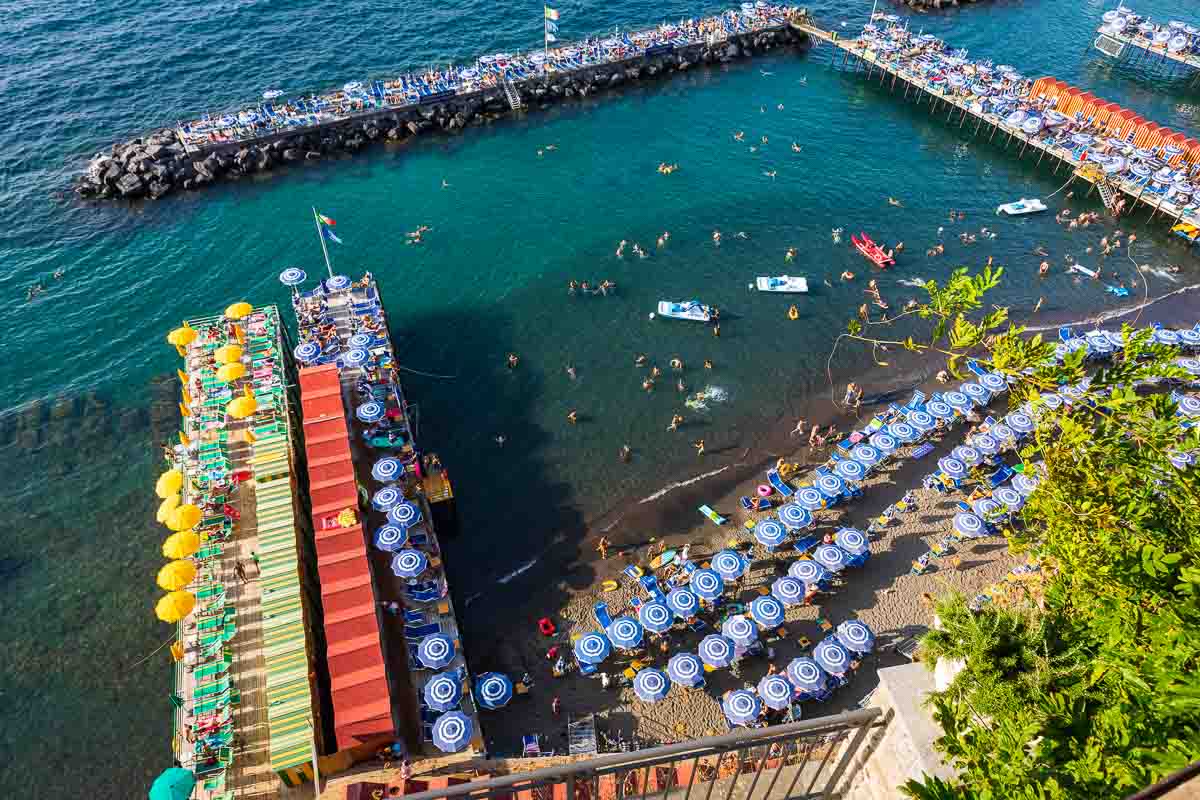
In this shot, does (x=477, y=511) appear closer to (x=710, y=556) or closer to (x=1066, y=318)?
(x=710, y=556)

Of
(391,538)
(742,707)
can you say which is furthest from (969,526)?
(391,538)

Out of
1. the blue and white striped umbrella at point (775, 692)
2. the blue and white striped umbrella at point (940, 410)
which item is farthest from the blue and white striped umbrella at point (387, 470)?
the blue and white striped umbrella at point (940, 410)

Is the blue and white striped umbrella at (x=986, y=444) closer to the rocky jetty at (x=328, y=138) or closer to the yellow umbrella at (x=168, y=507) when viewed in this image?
the yellow umbrella at (x=168, y=507)

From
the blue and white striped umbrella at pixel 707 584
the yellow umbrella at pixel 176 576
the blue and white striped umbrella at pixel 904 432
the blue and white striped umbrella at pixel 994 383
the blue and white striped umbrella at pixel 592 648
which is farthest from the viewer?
the blue and white striped umbrella at pixel 994 383

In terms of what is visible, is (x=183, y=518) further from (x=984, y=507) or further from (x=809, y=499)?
(x=984, y=507)

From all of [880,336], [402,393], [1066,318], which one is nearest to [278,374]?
[402,393]
